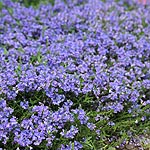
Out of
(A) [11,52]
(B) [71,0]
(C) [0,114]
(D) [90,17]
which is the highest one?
(B) [71,0]

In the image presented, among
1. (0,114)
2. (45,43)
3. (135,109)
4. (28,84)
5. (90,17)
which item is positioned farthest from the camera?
(90,17)

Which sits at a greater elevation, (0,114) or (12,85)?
(12,85)

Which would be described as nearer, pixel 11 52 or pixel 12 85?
pixel 12 85

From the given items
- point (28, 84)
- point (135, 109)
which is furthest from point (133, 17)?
point (28, 84)

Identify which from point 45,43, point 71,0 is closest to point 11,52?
point 45,43

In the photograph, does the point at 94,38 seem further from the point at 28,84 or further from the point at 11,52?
the point at 28,84

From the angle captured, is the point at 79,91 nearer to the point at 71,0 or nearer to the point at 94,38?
the point at 94,38

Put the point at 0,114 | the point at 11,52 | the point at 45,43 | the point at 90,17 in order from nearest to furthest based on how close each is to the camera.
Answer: the point at 0,114 < the point at 11,52 < the point at 45,43 < the point at 90,17
